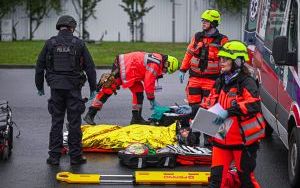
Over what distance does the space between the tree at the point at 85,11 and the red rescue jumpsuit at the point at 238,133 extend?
29.8 meters

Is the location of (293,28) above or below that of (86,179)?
above

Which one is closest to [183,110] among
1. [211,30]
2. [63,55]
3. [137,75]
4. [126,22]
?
[137,75]

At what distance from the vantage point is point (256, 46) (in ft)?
36.7

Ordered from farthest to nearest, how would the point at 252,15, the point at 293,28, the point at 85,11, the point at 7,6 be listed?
1. the point at 85,11
2. the point at 7,6
3. the point at 252,15
4. the point at 293,28

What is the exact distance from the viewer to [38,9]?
3603 centimetres

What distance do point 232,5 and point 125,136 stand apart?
27.8 meters

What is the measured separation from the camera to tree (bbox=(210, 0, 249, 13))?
119ft

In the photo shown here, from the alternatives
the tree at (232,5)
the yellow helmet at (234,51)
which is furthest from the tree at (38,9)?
the yellow helmet at (234,51)

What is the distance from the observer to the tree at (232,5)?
3631 centimetres

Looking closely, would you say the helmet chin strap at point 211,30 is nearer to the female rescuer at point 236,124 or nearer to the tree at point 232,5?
the female rescuer at point 236,124

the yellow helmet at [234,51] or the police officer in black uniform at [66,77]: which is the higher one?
the yellow helmet at [234,51]

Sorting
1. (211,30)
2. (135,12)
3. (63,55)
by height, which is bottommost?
(63,55)

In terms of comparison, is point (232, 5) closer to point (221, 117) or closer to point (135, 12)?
point (135, 12)

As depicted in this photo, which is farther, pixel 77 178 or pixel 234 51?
pixel 77 178
